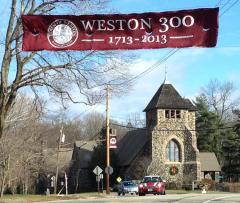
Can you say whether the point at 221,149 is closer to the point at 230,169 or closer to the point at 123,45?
the point at 230,169

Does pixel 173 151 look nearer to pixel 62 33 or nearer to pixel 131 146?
pixel 131 146

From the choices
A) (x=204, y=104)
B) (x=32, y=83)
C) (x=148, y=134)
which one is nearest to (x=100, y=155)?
(x=148, y=134)

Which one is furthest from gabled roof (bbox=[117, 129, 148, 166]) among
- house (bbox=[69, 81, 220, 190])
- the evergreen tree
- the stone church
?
the evergreen tree

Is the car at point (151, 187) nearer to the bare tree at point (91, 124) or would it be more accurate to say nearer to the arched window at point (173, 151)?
the arched window at point (173, 151)

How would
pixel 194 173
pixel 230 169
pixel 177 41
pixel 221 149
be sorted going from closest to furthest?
1. pixel 177 41
2. pixel 194 173
3. pixel 230 169
4. pixel 221 149

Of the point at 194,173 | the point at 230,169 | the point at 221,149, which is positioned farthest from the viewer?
the point at 221,149

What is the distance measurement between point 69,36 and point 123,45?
1.91 m

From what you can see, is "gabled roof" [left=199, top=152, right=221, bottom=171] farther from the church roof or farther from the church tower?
the church roof

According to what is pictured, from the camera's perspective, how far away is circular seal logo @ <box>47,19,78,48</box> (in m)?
18.8

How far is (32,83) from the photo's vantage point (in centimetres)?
2622

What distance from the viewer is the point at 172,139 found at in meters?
78.9

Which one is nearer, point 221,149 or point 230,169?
point 230,169

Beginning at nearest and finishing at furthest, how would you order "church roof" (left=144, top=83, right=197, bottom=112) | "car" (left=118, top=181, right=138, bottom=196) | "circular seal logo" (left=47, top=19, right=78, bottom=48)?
"circular seal logo" (left=47, top=19, right=78, bottom=48) → "car" (left=118, top=181, right=138, bottom=196) → "church roof" (left=144, top=83, right=197, bottom=112)

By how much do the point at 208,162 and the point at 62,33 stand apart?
68.2 metres
